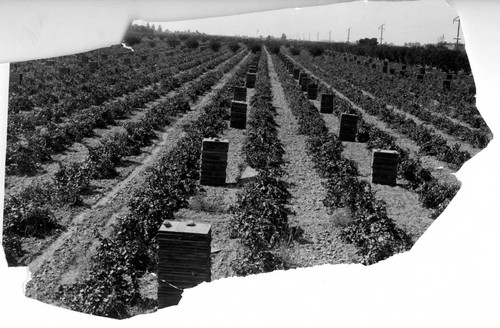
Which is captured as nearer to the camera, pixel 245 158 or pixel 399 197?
pixel 399 197

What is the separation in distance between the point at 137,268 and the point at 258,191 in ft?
7.55

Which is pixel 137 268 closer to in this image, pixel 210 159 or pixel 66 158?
pixel 210 159

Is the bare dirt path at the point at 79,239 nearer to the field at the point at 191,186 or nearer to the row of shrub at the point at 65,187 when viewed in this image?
the field at the point at 191,186

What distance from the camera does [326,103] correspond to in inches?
606

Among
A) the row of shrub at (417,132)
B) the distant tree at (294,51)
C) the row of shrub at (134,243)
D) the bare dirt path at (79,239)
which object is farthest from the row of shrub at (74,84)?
the distant tree at (294,51)

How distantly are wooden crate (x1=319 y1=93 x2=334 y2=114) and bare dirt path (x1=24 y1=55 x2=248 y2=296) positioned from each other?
7709mm

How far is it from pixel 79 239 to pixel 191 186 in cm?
202

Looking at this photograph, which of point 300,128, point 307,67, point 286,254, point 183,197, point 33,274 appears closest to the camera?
point 33,274

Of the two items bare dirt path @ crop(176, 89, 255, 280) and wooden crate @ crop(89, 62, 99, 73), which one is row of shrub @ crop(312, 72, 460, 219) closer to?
bare dirt path @ crop(176, 89, 255, 280)

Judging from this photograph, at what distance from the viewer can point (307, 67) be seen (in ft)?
102

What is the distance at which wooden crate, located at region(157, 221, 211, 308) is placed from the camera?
4359 millimetres

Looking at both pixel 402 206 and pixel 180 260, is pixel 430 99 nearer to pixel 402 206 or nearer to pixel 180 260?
pixel 402 206

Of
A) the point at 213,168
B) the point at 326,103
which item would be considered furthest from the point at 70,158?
the point at 326,103

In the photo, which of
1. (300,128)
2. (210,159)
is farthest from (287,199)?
(300,128)
